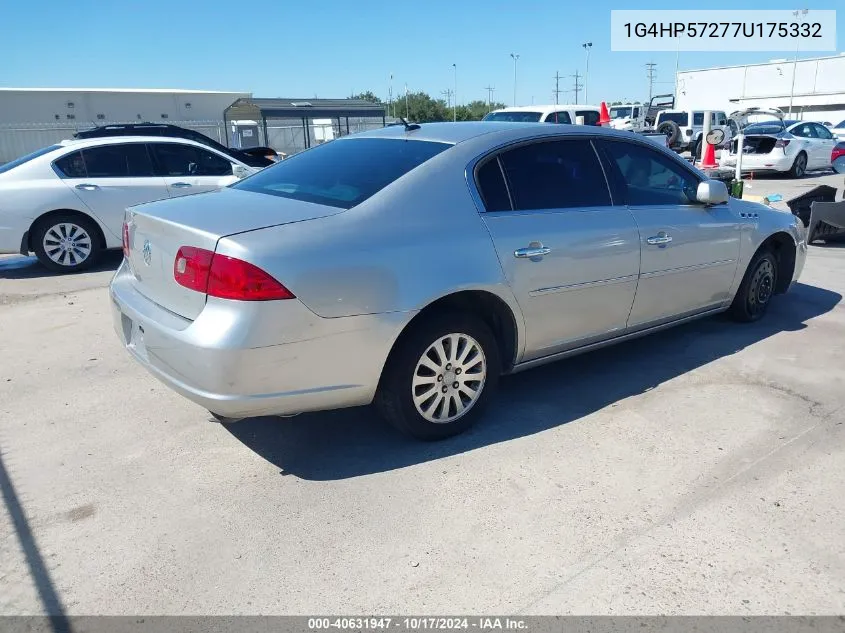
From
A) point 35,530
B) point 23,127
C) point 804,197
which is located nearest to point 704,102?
point 23,127

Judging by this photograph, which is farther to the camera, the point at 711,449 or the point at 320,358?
the point at 711,449

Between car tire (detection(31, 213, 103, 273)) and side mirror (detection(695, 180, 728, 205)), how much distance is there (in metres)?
6.57

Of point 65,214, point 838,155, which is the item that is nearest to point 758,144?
point 838,155

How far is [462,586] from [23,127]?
29.3 meters

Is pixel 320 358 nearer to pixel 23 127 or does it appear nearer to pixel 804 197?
pixel 804 197

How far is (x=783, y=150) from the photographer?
1730cm

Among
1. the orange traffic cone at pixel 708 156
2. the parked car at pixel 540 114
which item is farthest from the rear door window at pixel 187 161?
the orange traffic cone at pixel 708 156

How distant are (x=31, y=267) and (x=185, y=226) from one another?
6.29 m

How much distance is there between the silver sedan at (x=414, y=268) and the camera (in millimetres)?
2998

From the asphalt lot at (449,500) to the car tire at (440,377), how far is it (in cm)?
15

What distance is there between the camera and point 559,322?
397cm

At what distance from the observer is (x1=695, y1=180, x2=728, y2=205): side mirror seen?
470 centimetres

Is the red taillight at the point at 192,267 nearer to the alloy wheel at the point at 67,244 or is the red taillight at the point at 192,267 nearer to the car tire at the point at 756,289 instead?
the car tire at the point at 756,289

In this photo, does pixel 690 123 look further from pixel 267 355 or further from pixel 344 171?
pixel 267 355
